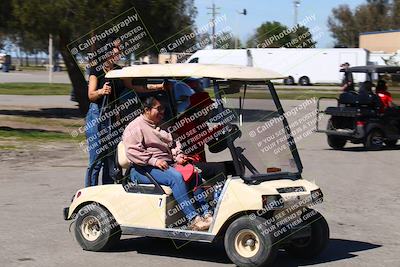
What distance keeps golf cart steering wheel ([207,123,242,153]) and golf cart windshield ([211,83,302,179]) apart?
3cm

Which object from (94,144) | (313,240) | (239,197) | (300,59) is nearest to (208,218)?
(239,197)

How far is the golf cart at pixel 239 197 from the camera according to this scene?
681 cm

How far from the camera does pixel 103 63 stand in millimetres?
8414

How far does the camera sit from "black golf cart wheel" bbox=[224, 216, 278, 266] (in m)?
6.65

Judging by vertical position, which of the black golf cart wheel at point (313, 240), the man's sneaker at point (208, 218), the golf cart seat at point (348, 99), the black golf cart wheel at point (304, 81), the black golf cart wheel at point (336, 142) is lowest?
the black golf cart wheel at point (304, 81)

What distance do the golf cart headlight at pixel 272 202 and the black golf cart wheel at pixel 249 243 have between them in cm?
13

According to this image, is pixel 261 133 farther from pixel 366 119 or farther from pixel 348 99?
pixel 348 99

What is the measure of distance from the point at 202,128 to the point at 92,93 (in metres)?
1.63

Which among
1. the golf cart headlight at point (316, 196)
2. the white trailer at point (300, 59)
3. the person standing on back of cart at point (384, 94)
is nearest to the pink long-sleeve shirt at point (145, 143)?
the golf cart headlight at point (316, 196)

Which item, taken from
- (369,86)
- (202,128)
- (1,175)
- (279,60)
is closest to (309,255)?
(202,128)

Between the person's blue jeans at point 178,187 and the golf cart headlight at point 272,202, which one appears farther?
the person's blue jeans at point 178,187

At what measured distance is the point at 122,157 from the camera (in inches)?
299

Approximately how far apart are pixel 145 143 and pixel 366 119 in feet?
38.8

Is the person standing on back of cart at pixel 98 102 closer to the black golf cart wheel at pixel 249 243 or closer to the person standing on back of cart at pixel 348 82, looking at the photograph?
the black golf cart wheel at pixel 249 243
